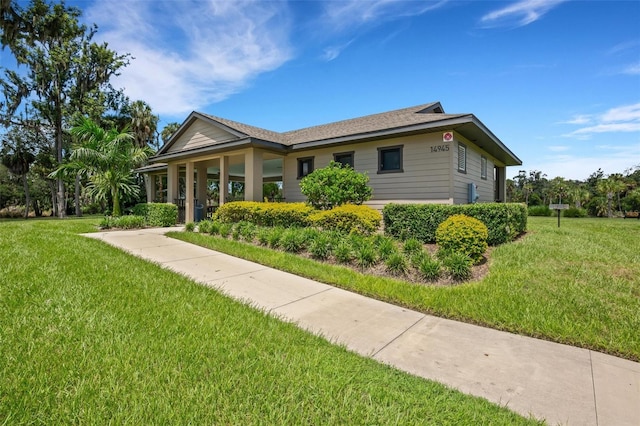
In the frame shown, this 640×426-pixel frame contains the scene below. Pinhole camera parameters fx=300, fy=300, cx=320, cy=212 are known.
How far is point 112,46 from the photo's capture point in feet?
84.3

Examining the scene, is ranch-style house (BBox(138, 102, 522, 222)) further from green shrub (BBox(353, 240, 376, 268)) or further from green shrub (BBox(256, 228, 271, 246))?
green shrub (BBox(353, 240, 376, 268))

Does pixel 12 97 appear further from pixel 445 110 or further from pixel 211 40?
pixel 445 110

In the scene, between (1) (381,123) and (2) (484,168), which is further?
(2) (484,168)

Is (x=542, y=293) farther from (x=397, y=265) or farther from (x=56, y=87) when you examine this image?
(x=56, y=87)

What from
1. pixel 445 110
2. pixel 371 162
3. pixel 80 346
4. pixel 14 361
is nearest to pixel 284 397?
pixel 80 346

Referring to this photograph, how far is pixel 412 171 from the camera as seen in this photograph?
10.0 metres

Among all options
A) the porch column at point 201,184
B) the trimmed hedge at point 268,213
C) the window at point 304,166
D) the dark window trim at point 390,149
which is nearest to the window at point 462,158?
the dark window trim at point 390,149

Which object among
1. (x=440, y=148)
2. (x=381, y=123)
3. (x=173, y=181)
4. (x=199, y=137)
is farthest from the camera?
(x=173, y=181)

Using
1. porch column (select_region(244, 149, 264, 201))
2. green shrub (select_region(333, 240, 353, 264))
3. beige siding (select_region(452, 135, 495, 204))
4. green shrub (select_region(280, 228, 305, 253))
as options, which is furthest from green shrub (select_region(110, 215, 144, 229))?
beige siding (select_region(452, 135, 495, 204))

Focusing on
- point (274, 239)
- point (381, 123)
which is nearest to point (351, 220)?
point (274, 239)

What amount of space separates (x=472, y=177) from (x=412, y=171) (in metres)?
3.23

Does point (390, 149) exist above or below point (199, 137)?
below

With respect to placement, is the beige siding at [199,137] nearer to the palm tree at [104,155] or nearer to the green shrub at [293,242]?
the palm tree at [104,155]

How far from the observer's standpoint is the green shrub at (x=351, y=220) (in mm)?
7883
